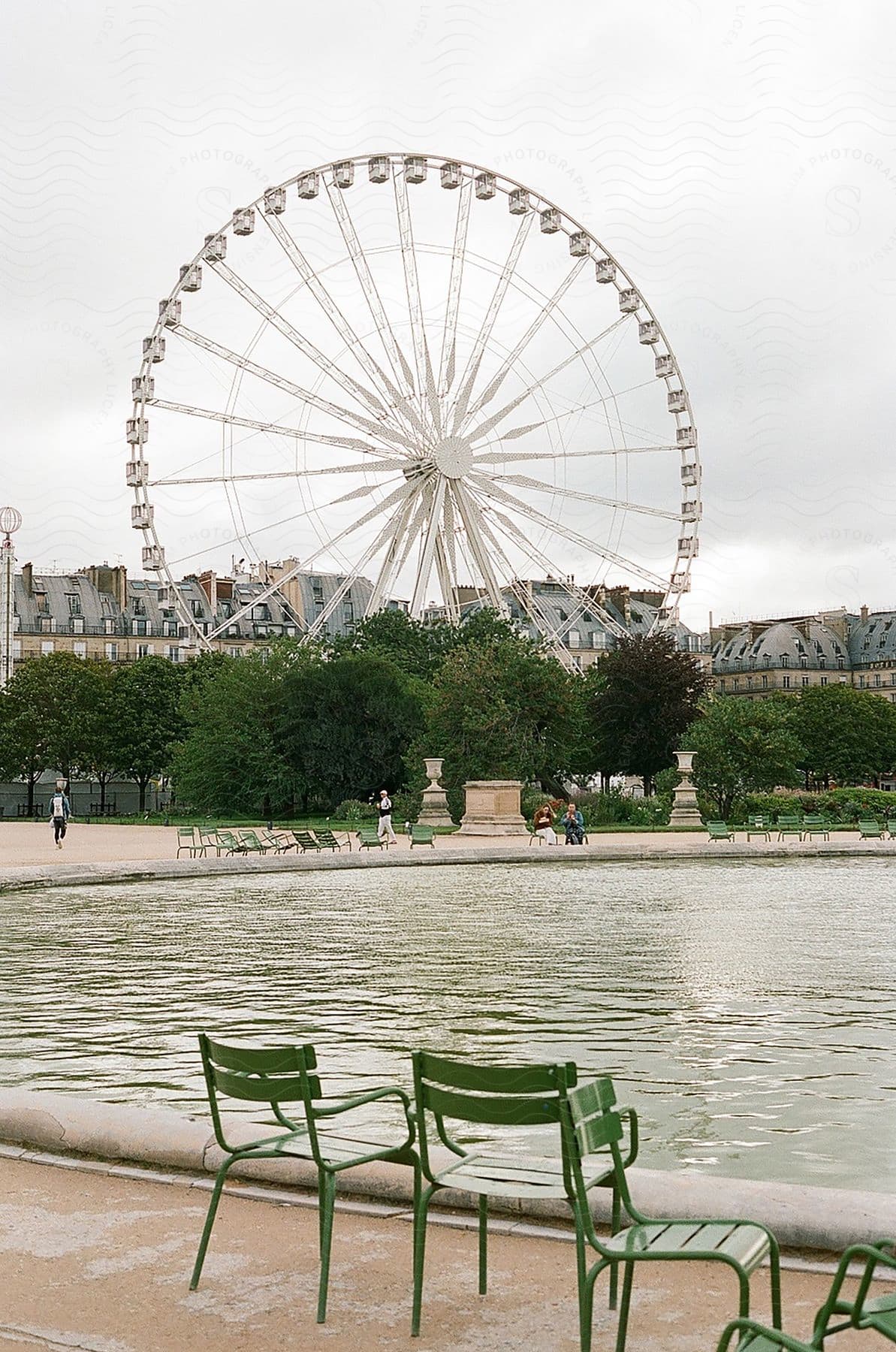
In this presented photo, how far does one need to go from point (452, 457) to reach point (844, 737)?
4977 cm

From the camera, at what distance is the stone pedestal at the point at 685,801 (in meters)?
43.6

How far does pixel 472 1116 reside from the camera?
16.1ft

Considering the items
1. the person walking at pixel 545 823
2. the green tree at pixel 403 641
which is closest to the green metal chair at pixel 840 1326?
the person walking at pixel 545 823

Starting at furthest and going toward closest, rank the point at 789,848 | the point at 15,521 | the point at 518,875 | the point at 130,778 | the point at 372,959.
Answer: the point at 15,521 → the point at 130,778 → the point at 789,848 → the point at 518,875 → the point at 372,959

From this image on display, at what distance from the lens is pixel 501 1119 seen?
4879 millimetres

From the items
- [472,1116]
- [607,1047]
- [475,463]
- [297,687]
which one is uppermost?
[475,463]

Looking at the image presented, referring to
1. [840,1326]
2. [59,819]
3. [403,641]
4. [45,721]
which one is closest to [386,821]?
[59,819]

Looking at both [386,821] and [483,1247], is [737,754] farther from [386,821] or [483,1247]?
[483,1247]

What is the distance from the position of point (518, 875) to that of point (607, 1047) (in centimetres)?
1690

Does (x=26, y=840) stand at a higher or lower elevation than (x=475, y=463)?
lower

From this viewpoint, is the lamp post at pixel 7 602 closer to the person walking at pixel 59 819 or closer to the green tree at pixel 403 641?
the green tree at pixel 403 641

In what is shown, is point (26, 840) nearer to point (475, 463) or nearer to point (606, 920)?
point (475, 463)

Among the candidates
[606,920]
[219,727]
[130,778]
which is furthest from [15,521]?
[606,920]

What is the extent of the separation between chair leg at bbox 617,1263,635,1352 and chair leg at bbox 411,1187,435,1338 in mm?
609
